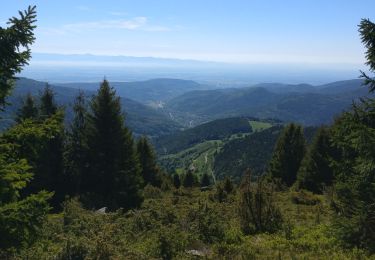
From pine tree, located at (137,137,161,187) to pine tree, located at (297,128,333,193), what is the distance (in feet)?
57.5

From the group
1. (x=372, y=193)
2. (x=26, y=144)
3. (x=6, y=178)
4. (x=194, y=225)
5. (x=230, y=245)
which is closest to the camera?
(x=6, y=178)

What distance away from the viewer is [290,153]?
4450 cm

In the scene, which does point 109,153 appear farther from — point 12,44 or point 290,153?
point 290,153

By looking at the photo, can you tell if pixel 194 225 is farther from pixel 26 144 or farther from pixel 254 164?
pixel 254 164

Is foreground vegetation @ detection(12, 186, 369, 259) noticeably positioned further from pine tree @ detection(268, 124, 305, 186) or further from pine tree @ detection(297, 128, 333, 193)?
pine tree @ detection(268, 124, 305, 186)

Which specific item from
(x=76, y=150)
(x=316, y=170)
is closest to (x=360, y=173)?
(x=76, y=150)

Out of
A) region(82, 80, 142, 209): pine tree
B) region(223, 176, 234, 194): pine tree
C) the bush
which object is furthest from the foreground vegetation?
region(223, 176, 234, 194): pine tree

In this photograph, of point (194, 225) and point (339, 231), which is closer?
point (339, 231)

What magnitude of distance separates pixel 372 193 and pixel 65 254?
8990 mm

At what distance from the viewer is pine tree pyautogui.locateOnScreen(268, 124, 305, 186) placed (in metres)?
44.6

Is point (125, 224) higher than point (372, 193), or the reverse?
point (372, 193)

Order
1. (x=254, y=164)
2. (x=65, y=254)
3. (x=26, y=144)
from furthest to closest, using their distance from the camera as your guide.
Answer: (x=254, y=164) → (x=65, y=254) → (x=26, y=144)

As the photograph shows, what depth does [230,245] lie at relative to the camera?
41.3 ft

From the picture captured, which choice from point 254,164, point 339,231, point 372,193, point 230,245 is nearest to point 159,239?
point 230,245
